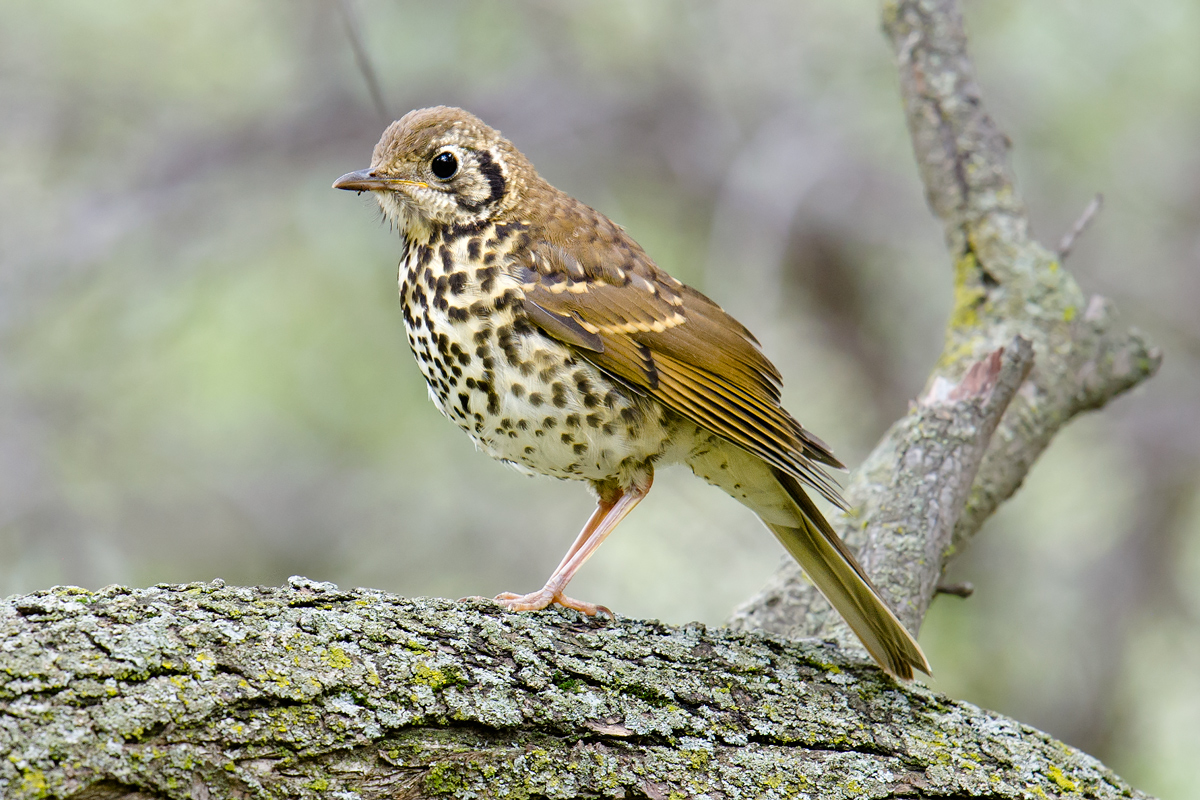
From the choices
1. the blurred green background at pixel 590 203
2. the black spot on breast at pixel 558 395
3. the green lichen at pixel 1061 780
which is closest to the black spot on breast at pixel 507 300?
the black spot on breast at pixel 558 395

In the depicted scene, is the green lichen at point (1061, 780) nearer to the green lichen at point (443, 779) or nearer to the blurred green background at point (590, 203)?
the green lichen at point (443, 779)

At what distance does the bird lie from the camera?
3.27m

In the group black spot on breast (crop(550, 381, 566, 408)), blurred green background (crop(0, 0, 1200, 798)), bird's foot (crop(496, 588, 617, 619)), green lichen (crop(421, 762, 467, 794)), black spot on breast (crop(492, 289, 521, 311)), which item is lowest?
green lichen (crop(421, 762, 467, 794))

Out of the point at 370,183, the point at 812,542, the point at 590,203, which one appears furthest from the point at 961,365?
the point at 590,203

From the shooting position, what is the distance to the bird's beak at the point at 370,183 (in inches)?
141

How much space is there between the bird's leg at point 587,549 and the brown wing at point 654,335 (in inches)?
13.6

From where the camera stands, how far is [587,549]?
11.2 feet

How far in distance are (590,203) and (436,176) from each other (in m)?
3.27

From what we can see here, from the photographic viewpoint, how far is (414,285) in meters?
3.49

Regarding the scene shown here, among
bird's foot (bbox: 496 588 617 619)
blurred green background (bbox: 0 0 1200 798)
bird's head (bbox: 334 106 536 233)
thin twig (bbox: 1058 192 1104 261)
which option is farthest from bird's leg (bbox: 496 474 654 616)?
blurred green background (bbox: 0 0 1200 798)

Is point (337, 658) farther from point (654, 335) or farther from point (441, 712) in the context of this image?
point (654, 335)

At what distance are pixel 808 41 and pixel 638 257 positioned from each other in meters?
4.08

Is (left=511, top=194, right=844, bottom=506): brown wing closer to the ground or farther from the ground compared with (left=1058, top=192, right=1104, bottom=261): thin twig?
closer to the ground

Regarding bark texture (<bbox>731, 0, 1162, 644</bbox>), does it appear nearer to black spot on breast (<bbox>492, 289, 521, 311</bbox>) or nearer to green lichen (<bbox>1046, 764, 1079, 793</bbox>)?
green lichen (<bbox>1046, 764, 1079, 793</bbox>)
